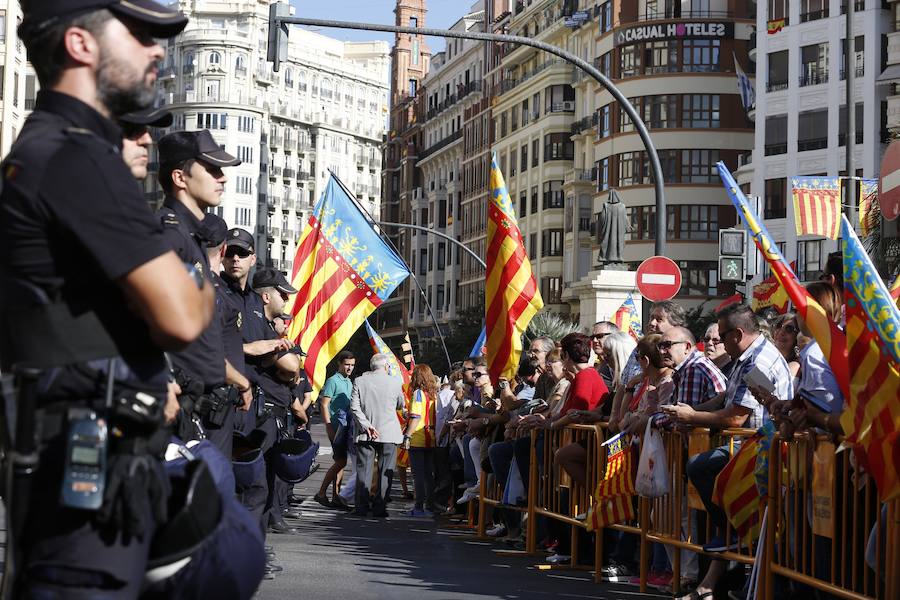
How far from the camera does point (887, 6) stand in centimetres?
6894

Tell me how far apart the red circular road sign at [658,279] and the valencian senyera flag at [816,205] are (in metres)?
11.5

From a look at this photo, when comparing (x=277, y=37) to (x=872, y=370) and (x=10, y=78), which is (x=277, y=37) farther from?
(x=10, y=78)

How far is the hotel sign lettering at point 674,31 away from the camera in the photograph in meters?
82.0

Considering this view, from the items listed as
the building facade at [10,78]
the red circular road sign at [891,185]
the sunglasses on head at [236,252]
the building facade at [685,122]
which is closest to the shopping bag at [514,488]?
the red circular road sign at [891,185]

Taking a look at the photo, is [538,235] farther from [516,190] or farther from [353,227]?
[353,227]

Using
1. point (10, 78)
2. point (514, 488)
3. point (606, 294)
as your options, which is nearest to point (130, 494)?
point (514, 488)

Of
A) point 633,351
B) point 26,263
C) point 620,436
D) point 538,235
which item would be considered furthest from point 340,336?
point 538,235

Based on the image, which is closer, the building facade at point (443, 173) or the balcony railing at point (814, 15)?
the balcony railing at point (814, 15)

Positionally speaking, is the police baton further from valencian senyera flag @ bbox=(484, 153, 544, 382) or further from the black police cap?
valencian senyera flag @ bbox=(484, 153, 544, 382)

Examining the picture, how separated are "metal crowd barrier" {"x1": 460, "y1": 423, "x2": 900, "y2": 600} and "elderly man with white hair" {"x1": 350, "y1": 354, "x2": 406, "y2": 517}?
25.1 feet

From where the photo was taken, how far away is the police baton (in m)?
3.89

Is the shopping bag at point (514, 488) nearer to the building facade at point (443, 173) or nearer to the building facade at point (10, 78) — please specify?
the building facade at point (10, 78)

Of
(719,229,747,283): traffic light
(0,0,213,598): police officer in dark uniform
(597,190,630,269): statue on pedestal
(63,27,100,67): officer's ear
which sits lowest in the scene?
(0,0,213,598): police officer in dark uniform

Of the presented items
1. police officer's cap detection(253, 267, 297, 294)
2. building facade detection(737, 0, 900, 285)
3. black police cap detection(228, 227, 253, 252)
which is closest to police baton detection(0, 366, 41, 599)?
black police cap detection(228, 227, 253, 252)
